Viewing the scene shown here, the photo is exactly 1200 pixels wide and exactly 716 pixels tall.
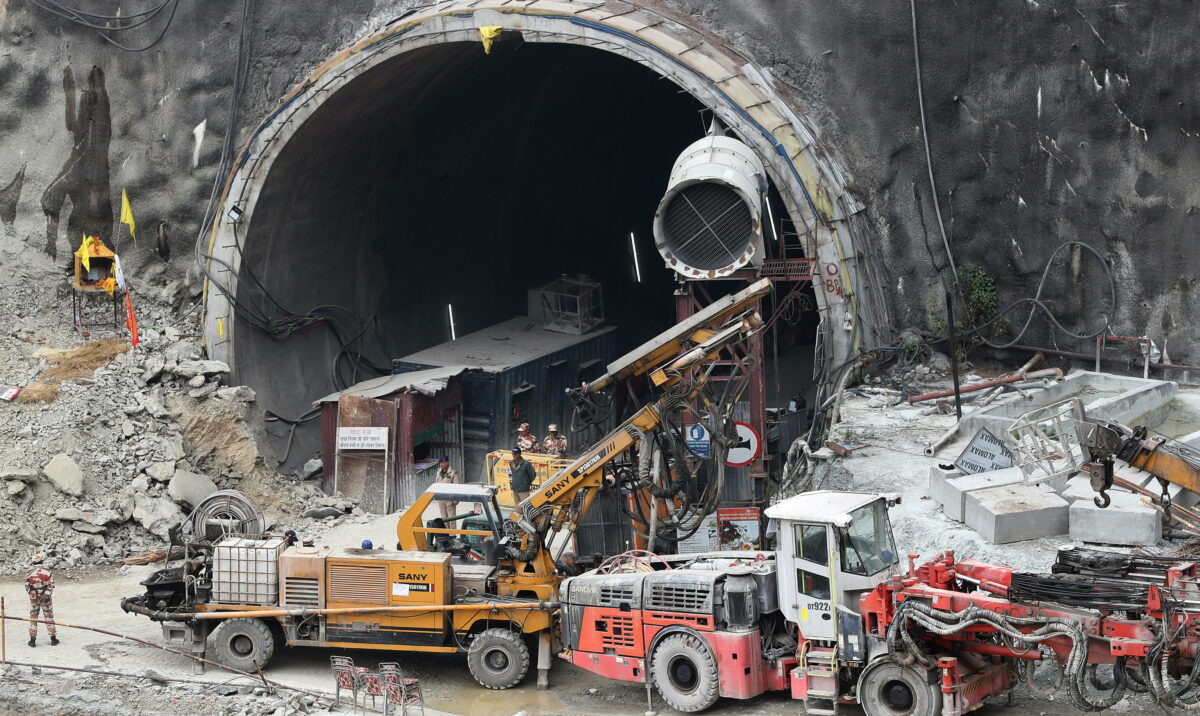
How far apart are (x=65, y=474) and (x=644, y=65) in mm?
10144

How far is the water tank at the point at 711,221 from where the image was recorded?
61.2ft

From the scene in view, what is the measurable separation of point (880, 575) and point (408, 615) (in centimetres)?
492

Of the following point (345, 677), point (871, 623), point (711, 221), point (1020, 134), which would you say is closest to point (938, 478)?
point (871, 623)

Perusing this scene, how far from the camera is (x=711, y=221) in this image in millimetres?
18859

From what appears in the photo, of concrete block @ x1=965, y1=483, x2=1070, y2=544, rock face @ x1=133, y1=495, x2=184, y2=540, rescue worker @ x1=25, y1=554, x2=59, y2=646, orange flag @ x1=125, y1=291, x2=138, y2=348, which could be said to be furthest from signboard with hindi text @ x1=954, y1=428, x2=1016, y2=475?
orange flag @ x1=125, y1=291, x2=138, y2=348

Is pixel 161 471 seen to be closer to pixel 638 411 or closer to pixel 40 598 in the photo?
pixel 40 598

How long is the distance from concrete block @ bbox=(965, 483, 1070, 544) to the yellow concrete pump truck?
316 centimetres

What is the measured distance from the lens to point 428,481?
74.1ft

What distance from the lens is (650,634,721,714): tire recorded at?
43.0 ft

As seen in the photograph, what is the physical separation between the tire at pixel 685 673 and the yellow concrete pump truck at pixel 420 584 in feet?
5.20

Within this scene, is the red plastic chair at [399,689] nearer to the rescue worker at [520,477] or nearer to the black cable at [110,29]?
the rescue worker at [520,477]

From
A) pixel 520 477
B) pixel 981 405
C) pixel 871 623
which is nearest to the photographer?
pixel 871 623

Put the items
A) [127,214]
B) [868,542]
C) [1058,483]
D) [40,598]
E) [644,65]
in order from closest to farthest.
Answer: [868,542], [40,598], [1058,483], [644,65], [127,214]

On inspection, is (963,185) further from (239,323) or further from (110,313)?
(110,313)
